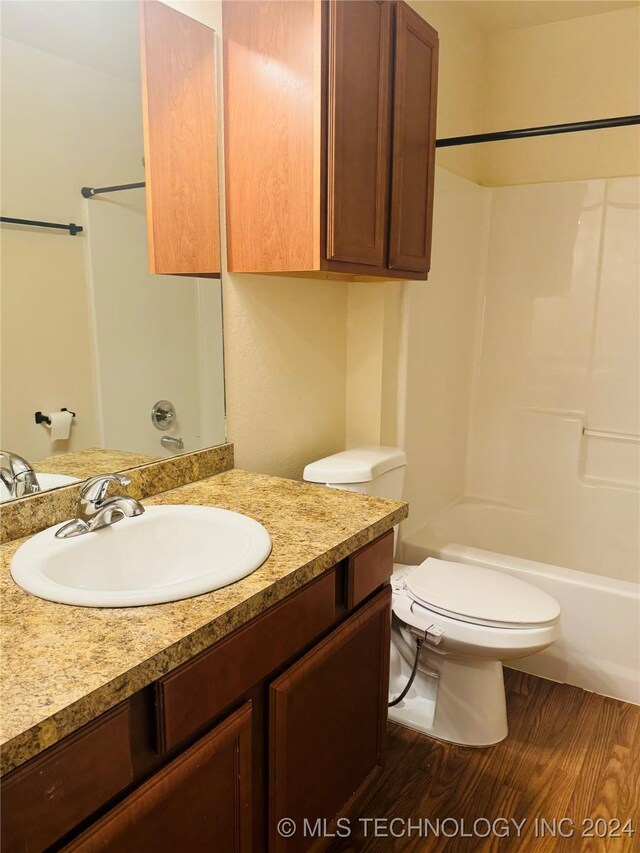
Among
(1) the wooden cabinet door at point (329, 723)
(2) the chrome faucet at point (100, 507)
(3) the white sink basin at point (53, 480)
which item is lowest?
(1) the wooden cabinet door at point (329, 723)

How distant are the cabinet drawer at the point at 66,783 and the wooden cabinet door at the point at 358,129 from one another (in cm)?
115

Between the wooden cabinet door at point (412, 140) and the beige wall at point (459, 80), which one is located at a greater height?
the beige wall at point (459, 80)

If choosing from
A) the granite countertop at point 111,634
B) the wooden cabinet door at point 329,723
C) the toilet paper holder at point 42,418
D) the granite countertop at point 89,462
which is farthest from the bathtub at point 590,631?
the toilet paper holder at point 42,418

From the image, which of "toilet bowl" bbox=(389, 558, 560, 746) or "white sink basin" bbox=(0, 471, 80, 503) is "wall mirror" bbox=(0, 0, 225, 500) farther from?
"toilet bowl" bbox=(389, 558, 560, 746)

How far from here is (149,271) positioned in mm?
1530

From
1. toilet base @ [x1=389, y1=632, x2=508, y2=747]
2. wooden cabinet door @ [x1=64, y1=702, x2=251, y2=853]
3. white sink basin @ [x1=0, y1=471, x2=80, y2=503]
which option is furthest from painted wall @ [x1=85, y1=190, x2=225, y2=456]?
toilet base @ [x1=389, y1=632, x2=508, y2=747]

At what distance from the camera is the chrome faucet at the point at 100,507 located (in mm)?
1237

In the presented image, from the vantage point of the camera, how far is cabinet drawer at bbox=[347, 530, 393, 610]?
1363 millimetres

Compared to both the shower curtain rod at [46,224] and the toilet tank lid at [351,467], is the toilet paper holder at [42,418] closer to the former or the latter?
the shower curtain rod at [46,224]

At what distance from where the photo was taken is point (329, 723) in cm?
137

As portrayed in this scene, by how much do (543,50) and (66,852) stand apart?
3.34 meters

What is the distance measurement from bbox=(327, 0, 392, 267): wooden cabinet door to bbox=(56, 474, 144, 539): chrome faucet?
763mm

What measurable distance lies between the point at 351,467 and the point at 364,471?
4cm

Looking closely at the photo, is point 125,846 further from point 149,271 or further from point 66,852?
point 149,271
